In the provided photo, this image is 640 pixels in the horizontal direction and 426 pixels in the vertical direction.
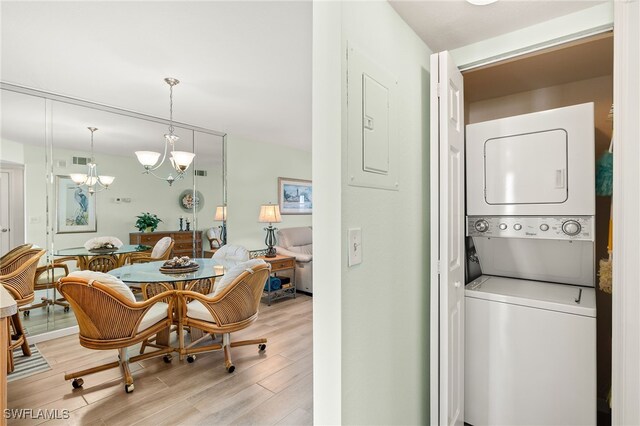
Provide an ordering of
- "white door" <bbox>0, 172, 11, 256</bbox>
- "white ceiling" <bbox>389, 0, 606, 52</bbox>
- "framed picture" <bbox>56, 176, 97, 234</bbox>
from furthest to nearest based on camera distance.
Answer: "framed picture" <bbox>56, 176, 97, 234</bbox> < "white door" <bbox>0, 172, 11, 256</bbox> < "white ceiling" <bbox>389, 0, 606, 52</bbox>

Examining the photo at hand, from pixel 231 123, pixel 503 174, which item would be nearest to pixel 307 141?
pixel 231 123

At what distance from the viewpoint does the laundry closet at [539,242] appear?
157 centimetres

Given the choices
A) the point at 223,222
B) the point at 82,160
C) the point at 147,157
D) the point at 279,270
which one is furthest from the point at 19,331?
the point at 279,270

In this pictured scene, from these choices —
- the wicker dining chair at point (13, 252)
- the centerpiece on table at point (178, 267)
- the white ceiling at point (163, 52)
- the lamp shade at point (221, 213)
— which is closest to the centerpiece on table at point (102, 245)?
the wicker dining chair at point (13, 252)

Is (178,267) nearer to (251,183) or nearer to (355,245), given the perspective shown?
(355,245)

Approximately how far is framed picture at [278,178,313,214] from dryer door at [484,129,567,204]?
4.42 m

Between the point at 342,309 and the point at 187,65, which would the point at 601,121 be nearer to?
the point at 342,309

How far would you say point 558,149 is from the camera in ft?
5.55

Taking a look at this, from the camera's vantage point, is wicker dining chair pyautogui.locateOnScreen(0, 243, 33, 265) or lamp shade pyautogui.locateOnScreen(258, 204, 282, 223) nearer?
wicker dining chair pyautogui.locateOnScreen(0, 243, 33, 265)

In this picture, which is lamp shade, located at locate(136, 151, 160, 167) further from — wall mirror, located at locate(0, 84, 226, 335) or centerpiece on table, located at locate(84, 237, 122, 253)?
centerpiece on table, located at locate(84, 237, 122, 253)

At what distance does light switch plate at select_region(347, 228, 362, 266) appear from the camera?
3.60ft

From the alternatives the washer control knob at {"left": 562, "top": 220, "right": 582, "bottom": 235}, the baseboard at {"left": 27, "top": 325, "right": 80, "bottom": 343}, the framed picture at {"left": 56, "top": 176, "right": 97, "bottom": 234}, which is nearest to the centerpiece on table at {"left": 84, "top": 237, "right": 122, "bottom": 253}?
the framed picture at {"left": 56, "top": 176, "right": 97, "bottom": 234}

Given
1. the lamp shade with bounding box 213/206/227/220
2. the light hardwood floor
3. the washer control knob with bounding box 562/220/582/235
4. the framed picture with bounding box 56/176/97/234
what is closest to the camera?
the washer control knob with bounding box 562/220/582/235

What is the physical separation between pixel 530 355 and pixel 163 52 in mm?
3034
